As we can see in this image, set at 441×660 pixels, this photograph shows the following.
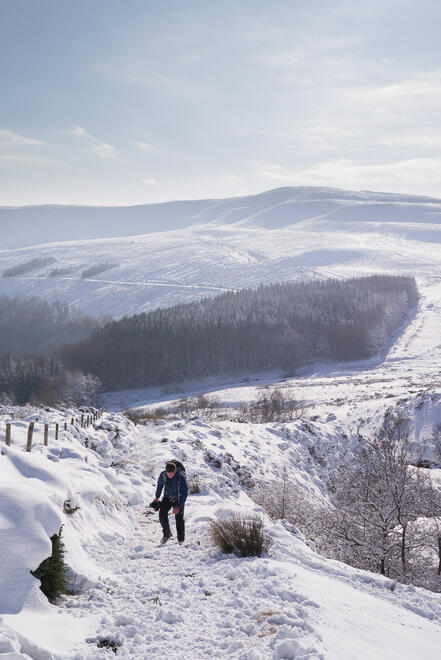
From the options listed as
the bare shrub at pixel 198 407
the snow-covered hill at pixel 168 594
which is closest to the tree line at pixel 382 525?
the snow-covered hill at pixel 168 594

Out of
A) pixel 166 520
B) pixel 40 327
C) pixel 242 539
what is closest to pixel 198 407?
pixel 166 520

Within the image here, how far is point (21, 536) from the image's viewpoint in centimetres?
637

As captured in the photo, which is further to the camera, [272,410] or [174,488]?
[272,410]

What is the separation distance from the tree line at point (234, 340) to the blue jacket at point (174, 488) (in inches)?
3396

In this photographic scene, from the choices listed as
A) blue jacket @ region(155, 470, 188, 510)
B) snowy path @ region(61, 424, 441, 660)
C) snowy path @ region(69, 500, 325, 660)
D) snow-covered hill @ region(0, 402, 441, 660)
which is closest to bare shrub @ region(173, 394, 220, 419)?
blue jacket @ region(155, 470, 188, 510)

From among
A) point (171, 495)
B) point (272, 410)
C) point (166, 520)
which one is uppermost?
point (171, 495)

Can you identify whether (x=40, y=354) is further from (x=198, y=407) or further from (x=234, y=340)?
(x=198, y=407)

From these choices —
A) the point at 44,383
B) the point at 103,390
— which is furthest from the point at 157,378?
the point at 44,383

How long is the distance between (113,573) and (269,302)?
12171 cm

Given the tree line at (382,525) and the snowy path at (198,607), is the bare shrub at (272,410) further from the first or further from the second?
the snowy path at (198,607)

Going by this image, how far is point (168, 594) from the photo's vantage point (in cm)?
766

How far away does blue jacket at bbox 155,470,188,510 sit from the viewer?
10953 millimetres

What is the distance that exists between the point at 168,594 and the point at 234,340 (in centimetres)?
9721

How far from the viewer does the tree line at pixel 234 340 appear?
99.5 metres
